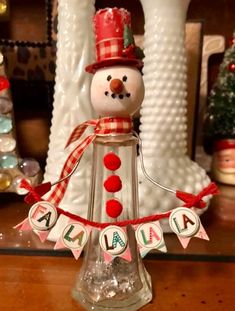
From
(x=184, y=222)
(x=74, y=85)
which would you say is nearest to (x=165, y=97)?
(x=74, y=85)

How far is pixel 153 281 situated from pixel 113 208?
0.11 m

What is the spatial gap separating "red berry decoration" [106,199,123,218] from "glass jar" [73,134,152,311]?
0.08 feet

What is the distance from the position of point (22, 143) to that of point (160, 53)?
33 cm

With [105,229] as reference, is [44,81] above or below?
above

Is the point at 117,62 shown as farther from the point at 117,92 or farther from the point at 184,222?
the point at 184,222

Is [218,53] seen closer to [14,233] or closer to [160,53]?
[160,53]

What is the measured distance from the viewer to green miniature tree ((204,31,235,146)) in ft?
2.49

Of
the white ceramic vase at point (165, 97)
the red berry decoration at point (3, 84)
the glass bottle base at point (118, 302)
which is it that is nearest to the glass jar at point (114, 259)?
the glass bottle base at point (118, 302)

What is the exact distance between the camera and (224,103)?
2.51 ft

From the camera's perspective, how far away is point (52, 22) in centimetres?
83

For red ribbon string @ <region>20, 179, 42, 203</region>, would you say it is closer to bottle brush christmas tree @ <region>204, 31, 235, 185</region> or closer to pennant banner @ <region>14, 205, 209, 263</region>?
pennant banner @ <region>14, 205, 209, 263</region>

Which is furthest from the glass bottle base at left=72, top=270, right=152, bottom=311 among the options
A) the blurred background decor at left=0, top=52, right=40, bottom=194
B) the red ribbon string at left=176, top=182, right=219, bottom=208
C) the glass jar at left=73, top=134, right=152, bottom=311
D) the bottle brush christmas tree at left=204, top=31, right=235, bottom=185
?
the bottle brush christmas tree at left=204, top=31, right=235, bottom=185

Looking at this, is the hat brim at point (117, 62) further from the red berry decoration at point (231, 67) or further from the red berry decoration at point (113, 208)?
the red berry decoration at point (231, 67)

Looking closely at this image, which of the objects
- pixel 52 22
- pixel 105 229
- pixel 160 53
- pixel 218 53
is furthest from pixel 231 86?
pixel 105 229
